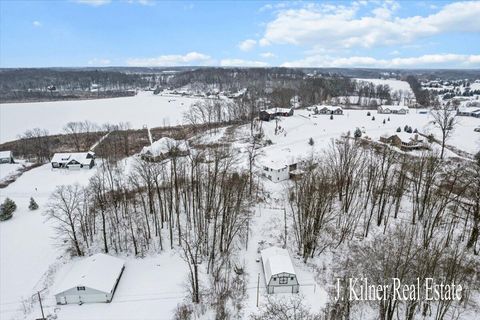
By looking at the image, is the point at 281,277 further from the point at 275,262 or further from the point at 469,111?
the point at 469,111

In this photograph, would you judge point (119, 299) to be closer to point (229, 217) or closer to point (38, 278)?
point (38, 278)

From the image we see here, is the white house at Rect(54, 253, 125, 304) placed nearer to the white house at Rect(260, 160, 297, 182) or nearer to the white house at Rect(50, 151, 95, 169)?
the white house at Rect(260, 160, 297, 182)

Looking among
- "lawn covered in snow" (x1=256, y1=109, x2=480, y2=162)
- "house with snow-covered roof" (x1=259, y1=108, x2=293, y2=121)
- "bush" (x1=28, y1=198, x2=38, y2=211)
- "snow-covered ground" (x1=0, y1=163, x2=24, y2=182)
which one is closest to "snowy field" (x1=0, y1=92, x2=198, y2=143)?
"snow-covered ground" (x1=0, y1=163, x2=24, y2=182)

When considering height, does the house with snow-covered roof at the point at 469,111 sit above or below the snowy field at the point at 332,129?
above

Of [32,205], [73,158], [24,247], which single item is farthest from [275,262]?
[73,158]

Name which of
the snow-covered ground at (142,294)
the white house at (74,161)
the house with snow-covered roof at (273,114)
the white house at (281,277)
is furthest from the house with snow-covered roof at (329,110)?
the snow-covered ground at (142,294)

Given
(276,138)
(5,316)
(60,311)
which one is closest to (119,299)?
(60,311)

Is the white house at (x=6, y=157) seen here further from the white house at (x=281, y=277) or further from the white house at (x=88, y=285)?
the white house at (x=281, y=277)

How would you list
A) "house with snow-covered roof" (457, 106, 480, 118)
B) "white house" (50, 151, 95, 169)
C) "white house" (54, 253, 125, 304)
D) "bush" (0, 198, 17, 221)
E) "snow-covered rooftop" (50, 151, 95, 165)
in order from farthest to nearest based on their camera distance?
"house with snow-covered roof" (457, 106, 480, 118), "snow-covered rooftop" (50, 151, 95, 165), "white house" (50, 151, 95, 169), "bush" (0, 198, 17, 221), "white house" (54, 253, 125, 304)
